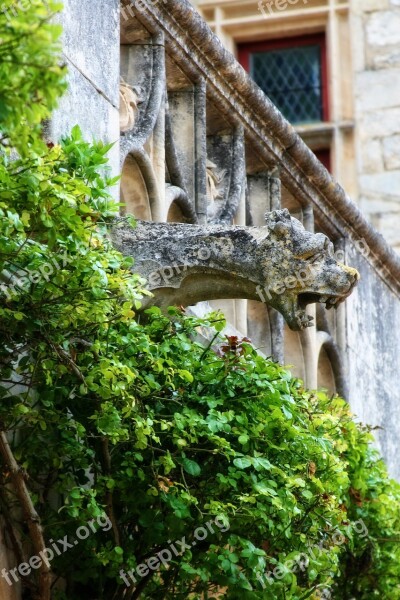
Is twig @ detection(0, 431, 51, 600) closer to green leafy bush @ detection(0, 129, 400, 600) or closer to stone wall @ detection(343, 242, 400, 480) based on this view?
green leafy bush @ detection(0, 129, 400, 600)

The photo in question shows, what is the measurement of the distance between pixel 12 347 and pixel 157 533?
75 centimetres

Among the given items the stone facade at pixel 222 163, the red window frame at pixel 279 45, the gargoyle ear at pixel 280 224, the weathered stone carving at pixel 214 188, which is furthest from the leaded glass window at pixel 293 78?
the gargoyle ear at pixel 280 224

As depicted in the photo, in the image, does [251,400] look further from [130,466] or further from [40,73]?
[40,73]

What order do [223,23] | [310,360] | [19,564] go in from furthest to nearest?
[223,23] → [310,360] → [19,564]

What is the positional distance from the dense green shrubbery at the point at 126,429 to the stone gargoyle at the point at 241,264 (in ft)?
0.47

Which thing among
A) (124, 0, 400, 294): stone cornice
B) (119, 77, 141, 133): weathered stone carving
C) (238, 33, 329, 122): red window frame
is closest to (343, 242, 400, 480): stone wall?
(124, 0, 400, 294): stone cornice

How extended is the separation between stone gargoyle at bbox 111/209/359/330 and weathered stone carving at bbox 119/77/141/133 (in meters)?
1.07

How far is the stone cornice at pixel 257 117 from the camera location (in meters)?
7.16

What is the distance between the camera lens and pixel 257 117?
8203mm

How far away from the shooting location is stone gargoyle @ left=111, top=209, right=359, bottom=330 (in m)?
5.45

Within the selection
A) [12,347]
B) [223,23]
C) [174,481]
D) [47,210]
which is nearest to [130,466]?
[174,481]

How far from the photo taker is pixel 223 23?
560 inches

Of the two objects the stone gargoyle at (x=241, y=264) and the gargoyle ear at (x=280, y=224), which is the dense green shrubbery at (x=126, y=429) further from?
the gargoyle ear at (x=280, y=224)

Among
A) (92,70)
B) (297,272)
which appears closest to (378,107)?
(92,70)
